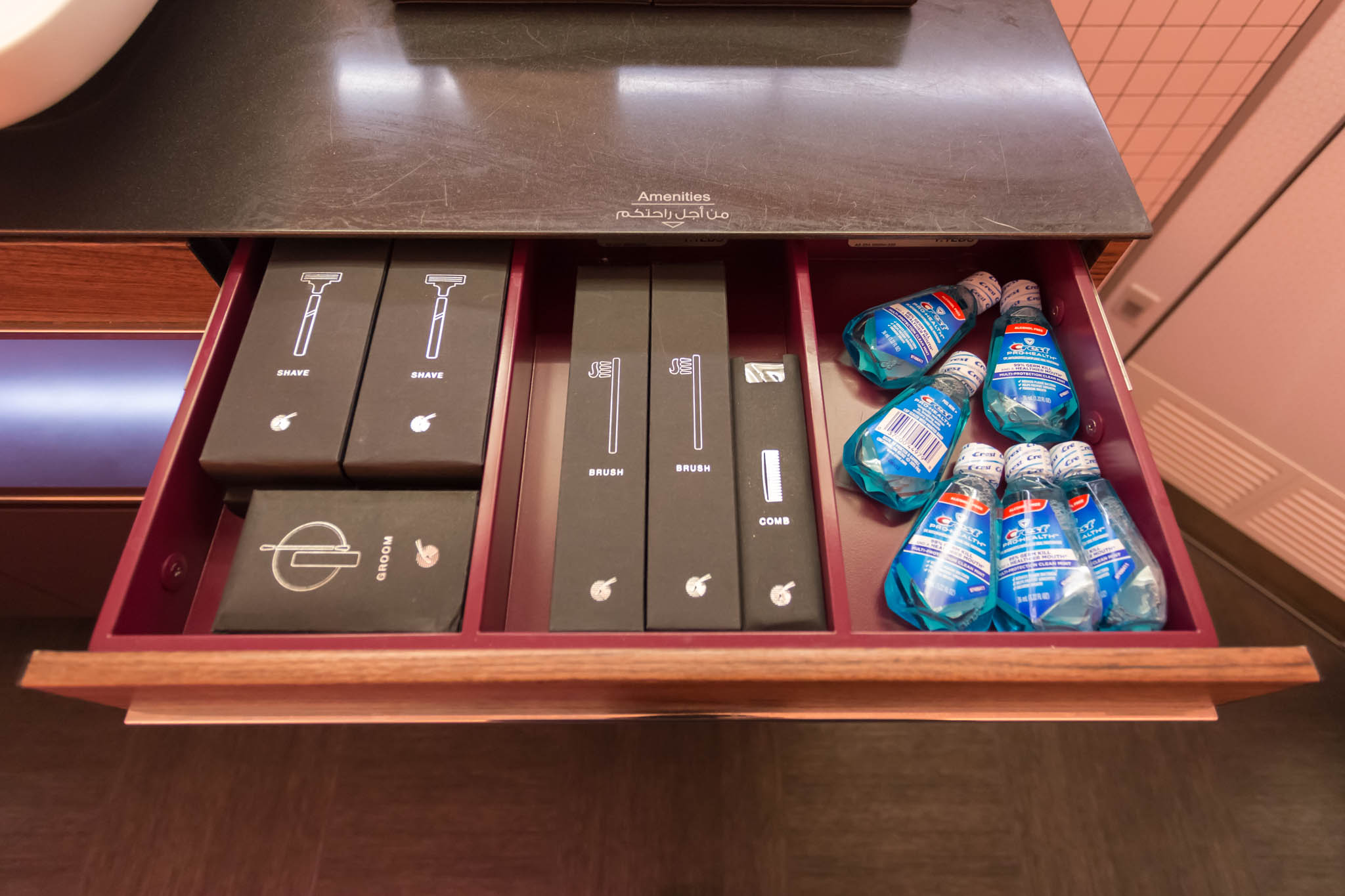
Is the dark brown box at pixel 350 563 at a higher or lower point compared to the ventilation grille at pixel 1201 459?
lower

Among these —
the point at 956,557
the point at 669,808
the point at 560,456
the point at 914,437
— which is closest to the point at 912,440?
the point at 914,437

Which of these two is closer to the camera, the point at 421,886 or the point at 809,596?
the point at 809,596

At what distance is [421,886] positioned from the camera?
1.27 meters

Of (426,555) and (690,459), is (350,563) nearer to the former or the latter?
(426,555)

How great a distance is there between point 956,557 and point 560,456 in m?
0.49

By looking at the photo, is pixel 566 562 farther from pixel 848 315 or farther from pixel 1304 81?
pixel 1304 81

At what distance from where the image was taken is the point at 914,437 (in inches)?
33.2

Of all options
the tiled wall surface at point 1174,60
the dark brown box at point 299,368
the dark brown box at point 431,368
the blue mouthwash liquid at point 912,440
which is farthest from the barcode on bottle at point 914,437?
the tiled wall surface at point 1174,60

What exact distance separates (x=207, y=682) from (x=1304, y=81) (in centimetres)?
181

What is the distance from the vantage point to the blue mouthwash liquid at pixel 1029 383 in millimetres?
872

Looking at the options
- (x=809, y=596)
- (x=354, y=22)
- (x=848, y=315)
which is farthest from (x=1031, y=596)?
(x=354, y=22)

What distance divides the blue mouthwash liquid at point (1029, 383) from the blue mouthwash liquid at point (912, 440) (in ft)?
0.12

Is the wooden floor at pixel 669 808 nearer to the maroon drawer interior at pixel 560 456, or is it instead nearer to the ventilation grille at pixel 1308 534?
the ventilation grille at pixel 1308 534

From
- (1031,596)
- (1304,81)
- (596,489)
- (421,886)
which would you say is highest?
(1304,81)
